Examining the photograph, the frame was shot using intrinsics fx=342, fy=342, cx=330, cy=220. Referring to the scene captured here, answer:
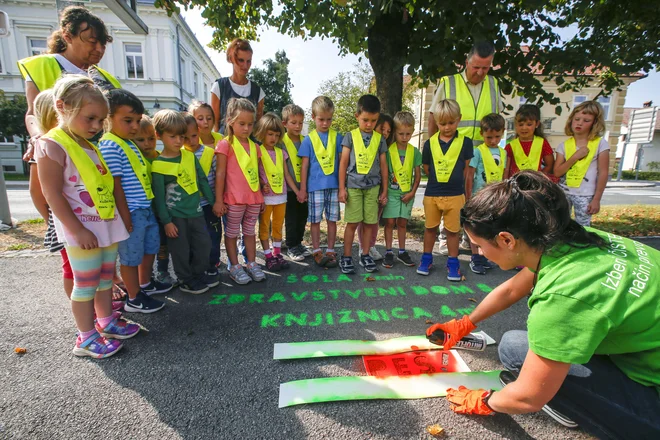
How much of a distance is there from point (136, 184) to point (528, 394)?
277cm

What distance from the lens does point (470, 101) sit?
3812 millimetres

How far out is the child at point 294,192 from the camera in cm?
390

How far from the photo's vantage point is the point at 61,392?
1.89 meters

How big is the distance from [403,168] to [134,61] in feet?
86.5

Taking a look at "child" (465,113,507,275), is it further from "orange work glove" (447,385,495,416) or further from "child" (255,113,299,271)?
"orange work glove" (447,385,495,416)

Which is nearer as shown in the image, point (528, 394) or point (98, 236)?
point (528, 394)

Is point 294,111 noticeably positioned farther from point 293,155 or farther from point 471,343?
point 471,343

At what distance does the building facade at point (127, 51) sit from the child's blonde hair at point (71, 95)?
23.6 m

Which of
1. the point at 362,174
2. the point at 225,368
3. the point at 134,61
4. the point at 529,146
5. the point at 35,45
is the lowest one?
the point at 225,368

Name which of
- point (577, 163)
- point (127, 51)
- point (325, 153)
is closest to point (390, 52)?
point (325, 153)

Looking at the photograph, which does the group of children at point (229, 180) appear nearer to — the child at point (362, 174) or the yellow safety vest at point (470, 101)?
the child at point (362, 174)

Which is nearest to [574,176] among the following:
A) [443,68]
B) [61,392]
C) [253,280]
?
[443,68]

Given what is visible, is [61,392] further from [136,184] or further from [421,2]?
[421,2]

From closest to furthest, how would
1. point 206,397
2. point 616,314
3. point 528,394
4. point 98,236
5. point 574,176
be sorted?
point 616,314
point 528,394
point 206,397
point 98,236
point 574,176
